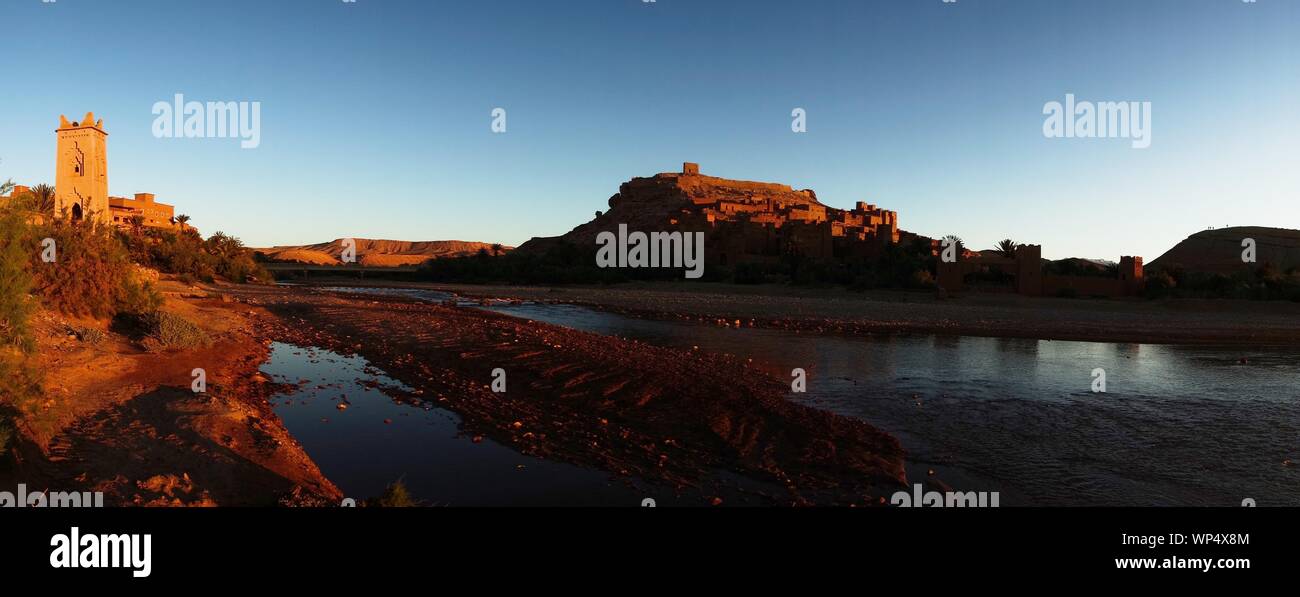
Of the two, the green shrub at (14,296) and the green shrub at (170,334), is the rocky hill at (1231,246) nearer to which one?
the green shrub at (170,334)

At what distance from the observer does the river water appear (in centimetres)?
612

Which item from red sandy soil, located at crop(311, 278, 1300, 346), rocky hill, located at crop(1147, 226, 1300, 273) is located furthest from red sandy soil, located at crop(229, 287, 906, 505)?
rocky hill, located at crop(1147, 226, 1300, 273)

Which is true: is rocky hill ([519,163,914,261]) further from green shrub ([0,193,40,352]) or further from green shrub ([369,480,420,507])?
green shrub ([369,480,420,507])

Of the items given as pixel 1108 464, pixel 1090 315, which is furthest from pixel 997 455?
pixel 1090 315

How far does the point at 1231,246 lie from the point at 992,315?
7323cm

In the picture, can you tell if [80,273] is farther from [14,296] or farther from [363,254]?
[363,254]

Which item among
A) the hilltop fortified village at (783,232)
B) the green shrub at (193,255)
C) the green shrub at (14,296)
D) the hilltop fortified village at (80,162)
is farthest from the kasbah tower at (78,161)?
the hilltop fortified village at (783,232)

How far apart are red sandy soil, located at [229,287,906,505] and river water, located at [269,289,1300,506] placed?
0.58 metres

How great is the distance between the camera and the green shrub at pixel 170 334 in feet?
36.6

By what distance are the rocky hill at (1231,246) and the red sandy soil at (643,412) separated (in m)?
76.9

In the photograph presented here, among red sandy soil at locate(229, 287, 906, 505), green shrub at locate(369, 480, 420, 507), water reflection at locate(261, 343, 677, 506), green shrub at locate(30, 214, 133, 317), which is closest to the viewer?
green shrub at locate(369, 480, 420, 507)

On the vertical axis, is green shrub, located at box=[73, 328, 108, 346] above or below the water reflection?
above

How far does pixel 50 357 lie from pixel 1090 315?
3459 centimetres

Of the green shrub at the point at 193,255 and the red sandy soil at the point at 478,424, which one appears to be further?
the green shrub at the point at 193,255
